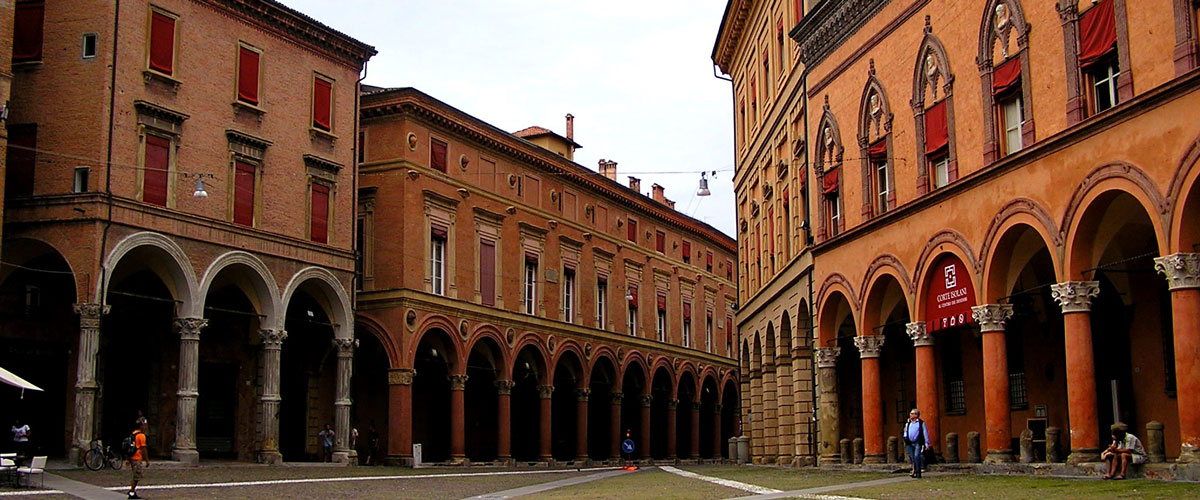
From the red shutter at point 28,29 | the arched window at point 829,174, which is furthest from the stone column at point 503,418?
the red shutter at point 28,29

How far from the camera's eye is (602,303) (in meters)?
58.7

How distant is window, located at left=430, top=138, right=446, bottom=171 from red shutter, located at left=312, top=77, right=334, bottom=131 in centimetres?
562

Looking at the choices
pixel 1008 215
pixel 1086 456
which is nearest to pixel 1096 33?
pixel 1008 215

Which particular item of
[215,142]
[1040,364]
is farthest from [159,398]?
[1040,364]

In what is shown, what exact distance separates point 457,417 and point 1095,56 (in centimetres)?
Answer: 2945

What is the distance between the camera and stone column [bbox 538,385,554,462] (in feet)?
169

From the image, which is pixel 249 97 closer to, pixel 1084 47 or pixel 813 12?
pixel 813 12

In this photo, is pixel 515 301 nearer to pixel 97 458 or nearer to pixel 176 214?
pixel 176 214

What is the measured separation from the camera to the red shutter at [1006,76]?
2416cm

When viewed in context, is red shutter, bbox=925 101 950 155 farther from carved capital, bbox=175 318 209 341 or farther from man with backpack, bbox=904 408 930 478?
carved capital, bbox=175 318 209 341

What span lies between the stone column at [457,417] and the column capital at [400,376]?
120 inches

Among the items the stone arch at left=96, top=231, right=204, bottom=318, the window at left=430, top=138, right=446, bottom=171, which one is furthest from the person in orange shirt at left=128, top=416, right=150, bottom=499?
the window at left=430, top=138, right=446, bottom=171

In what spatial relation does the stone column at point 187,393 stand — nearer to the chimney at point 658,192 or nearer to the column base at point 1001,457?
the column base at point 1001,457

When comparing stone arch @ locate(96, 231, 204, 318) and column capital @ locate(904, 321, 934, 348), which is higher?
stone arch @ locate(96, 231, 204, 318)
